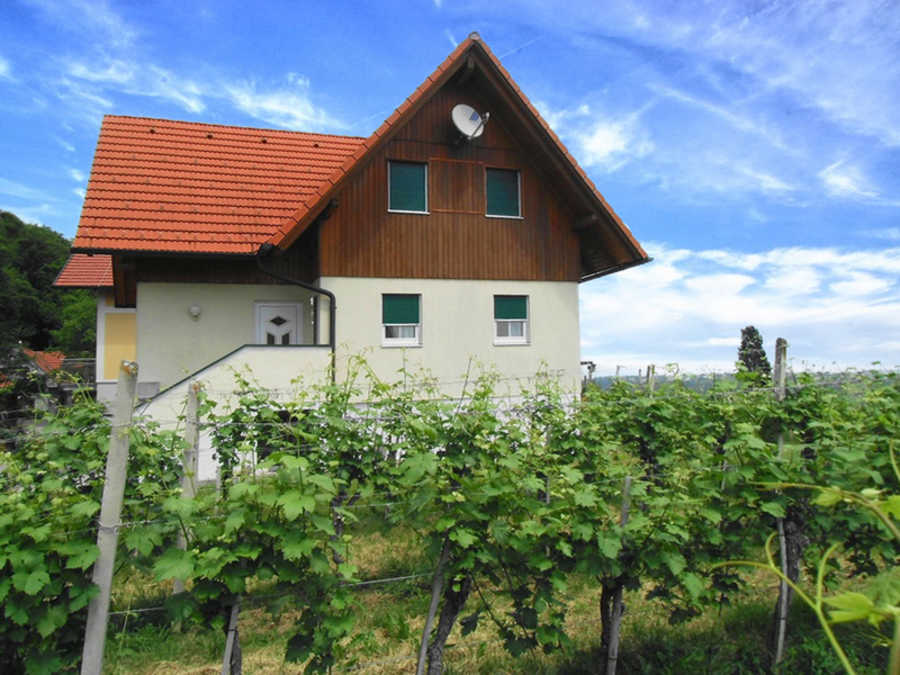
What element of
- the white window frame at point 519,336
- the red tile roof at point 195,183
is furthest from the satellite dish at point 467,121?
the red tile roof at point 195,183

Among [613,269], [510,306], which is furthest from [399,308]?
[613,269]

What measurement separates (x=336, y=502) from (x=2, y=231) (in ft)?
186

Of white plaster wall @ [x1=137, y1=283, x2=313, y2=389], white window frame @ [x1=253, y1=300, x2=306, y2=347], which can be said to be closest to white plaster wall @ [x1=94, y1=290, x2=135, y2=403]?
white plaster wall @ [x1=137, y1=283, x2=313, y2=389]

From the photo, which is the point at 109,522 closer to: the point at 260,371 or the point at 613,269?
the point at 260,371

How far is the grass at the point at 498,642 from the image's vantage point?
3988 millimetres

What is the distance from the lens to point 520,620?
11.2ft

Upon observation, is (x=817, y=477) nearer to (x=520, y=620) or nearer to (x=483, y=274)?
(x=520, y=620)

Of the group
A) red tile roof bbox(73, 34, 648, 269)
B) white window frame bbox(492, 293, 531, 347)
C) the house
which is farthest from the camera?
white window frame bbox(492, 293, 531, 347)

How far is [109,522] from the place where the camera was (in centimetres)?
292

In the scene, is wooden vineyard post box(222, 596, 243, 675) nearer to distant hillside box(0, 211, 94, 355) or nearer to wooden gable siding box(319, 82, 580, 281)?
wooden gable siding box(319, 82, 580, 281)

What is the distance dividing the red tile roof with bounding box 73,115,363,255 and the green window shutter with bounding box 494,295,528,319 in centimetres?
518

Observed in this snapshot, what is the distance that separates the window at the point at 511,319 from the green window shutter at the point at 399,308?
74.6 inches

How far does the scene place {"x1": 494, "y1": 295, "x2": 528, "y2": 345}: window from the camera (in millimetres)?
12828

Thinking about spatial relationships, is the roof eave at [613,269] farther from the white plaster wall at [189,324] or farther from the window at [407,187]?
the white plaster wall at [189,324]
